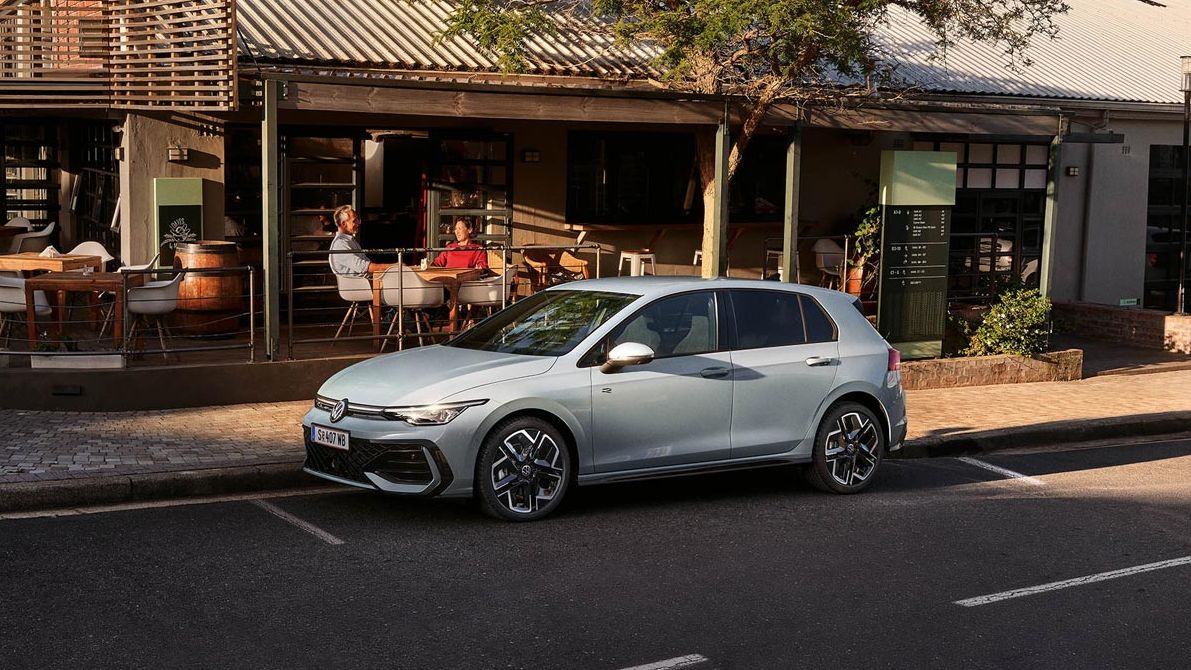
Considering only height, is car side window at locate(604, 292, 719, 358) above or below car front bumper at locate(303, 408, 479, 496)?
above

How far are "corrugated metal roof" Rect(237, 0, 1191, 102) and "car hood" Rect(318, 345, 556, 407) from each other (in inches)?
256

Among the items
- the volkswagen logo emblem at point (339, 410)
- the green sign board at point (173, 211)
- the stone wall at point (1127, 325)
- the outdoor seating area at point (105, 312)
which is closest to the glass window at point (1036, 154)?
the stone wall at point (1127, 325)

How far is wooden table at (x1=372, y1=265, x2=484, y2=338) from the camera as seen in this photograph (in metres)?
13.3

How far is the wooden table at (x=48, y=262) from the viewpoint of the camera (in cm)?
1293

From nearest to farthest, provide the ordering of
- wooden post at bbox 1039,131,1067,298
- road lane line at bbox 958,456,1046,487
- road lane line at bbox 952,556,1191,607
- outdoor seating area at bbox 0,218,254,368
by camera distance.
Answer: road lane line at bbox 952,556,1191,607 → road lane line at bbox 958,456,1046,487 → outdoor seating area at bbox 0,218,254,368 → wooden post at bbox 1039,131,1067,298

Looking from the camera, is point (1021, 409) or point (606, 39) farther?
point (606, 39)

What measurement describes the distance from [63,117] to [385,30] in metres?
4.37

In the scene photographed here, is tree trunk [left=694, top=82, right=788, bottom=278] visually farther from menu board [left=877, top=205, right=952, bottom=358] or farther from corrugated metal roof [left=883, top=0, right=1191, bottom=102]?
corrugated metal roof [left=883, top=0, right=1191, bottom=102]

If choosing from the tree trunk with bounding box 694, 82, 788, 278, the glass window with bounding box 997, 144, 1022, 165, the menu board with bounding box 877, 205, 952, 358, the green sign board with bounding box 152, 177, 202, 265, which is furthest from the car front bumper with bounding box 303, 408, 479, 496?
the glass window with bounding box 997, 144, 1022, 165

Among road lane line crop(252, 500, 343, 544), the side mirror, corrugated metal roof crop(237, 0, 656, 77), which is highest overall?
corrugated metal roof crop(237, 0, 656, 77)

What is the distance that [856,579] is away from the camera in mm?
7453

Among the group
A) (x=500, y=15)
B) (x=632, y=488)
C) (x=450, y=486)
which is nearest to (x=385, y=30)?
(x=500, y=15)

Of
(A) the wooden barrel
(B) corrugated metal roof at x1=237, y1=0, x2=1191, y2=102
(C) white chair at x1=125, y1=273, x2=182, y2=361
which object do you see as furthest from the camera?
(B) corrugated metal roof at x1=237, y1=0, x2=1191, y2=102

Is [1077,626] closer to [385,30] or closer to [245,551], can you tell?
[245,551]
